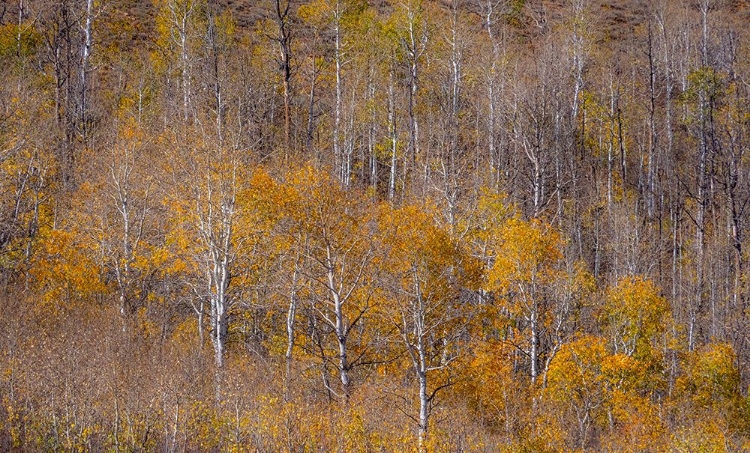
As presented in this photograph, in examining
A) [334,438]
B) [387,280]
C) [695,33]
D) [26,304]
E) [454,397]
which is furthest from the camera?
[695,33]

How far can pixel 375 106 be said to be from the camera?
36.6 metres

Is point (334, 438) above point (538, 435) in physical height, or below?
above

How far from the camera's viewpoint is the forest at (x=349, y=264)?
619 inches

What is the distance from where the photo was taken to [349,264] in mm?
21766

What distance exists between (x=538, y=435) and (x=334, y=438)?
742 cm

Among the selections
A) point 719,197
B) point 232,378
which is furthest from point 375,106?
point 232,378

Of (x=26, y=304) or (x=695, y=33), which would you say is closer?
(x=26, y=304)

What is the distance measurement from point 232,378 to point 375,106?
75.0 ft

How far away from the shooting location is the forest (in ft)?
51.5

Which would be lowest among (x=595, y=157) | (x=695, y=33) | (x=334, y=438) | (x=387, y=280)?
(x=334, y=438)

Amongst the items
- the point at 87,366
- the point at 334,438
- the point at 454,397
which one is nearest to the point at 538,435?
the point at 454,397

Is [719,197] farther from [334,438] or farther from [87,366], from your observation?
[87,366]

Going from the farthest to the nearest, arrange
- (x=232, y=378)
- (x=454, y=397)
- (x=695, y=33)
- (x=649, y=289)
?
(x=695, y=33) < (x=649, y=289) < (x=454, y=397) < (x=232, y=378)

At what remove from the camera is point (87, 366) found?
1477 centimetres
